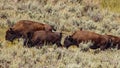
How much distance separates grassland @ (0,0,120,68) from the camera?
9.16m

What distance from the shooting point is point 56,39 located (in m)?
11.3

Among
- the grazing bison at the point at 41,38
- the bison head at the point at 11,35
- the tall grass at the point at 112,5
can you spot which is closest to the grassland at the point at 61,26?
the tall grass at the point at 112,5

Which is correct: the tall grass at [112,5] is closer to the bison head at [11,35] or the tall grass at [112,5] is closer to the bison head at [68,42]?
the bison head at [68,42]

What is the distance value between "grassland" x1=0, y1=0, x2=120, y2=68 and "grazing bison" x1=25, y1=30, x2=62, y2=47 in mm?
290

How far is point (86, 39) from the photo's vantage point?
11.5m

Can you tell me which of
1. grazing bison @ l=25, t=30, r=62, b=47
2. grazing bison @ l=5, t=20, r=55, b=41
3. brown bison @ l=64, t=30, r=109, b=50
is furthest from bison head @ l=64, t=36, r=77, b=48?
grazing bison @ l=5, t=20, r=55, b=41

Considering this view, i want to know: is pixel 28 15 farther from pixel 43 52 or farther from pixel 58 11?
pixel 43 52

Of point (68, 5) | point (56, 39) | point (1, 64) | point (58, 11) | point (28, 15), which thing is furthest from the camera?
point (68, 5)

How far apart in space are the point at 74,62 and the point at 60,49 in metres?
1.27

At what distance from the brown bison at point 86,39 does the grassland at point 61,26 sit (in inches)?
9.1

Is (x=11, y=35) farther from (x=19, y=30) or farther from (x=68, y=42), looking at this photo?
(x=68, y=42)

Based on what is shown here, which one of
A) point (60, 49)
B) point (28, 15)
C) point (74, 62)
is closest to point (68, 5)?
point (28, 15)

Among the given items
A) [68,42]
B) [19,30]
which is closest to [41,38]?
[68,42]

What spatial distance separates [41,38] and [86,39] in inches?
57.9
